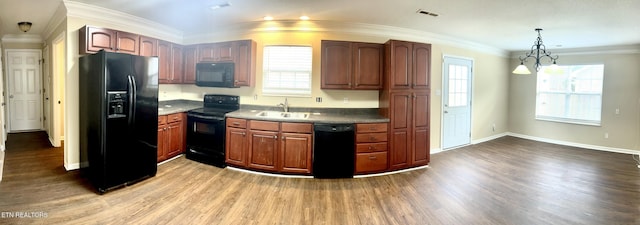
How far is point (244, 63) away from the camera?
14.8ft

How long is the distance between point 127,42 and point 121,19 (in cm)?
40

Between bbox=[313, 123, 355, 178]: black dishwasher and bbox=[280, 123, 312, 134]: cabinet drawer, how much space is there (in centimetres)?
8

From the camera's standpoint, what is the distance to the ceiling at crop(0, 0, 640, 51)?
3.40 m

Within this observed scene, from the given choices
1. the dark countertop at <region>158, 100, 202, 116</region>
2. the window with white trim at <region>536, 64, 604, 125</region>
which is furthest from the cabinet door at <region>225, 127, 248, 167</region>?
the window with white trim at <region>536, 64, 604, 125</region>

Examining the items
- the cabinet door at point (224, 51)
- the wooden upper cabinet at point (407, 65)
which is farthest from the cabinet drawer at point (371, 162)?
the cabinet door at point (224, 51)

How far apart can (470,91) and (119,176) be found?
20.8ft

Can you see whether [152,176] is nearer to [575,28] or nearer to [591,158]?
[575,28]

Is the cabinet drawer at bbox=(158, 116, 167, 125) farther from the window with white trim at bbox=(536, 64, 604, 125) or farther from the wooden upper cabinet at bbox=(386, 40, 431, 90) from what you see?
the window with white trim at bbox=(536, 64, 604, 125)

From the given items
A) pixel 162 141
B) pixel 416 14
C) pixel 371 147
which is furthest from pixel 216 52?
pixel 416 14

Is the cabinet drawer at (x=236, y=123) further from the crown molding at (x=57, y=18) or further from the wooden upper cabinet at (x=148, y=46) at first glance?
the crown molding at (x=57, y=18)

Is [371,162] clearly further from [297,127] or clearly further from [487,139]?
[487,139]

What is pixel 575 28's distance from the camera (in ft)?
14.6

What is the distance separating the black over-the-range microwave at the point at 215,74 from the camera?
455 cm

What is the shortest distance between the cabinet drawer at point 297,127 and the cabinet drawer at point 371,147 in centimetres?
72
